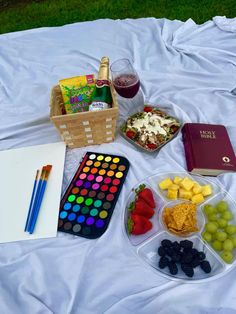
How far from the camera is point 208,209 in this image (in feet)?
2.66

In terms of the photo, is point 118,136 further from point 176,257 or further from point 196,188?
point 176,257

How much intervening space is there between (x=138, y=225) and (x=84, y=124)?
0.38 m

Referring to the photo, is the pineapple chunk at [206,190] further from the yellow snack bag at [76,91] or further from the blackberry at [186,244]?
the yellow snack bag at [76,91]

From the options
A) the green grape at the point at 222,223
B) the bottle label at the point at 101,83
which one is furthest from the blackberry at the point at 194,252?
the bottle label at the point at 101,83

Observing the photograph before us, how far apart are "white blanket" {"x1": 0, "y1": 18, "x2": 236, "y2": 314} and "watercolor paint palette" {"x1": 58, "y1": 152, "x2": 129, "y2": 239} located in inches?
1.0

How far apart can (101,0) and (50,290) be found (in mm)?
2448

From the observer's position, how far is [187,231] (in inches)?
30.3

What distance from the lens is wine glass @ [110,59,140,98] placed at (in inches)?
40.2

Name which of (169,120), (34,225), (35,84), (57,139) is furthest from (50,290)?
(35,84)

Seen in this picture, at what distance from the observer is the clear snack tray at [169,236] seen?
2.38 ft

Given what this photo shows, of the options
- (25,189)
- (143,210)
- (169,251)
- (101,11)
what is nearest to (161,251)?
(169,251)

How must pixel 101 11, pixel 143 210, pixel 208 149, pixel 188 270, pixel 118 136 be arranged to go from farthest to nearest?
pixel 101 11
pixel 118 136
pixel 208 149
pixel 143 210
pixel 188 270

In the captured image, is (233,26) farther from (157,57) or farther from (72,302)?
(72,302)

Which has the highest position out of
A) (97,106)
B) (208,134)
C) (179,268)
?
(97,106)
